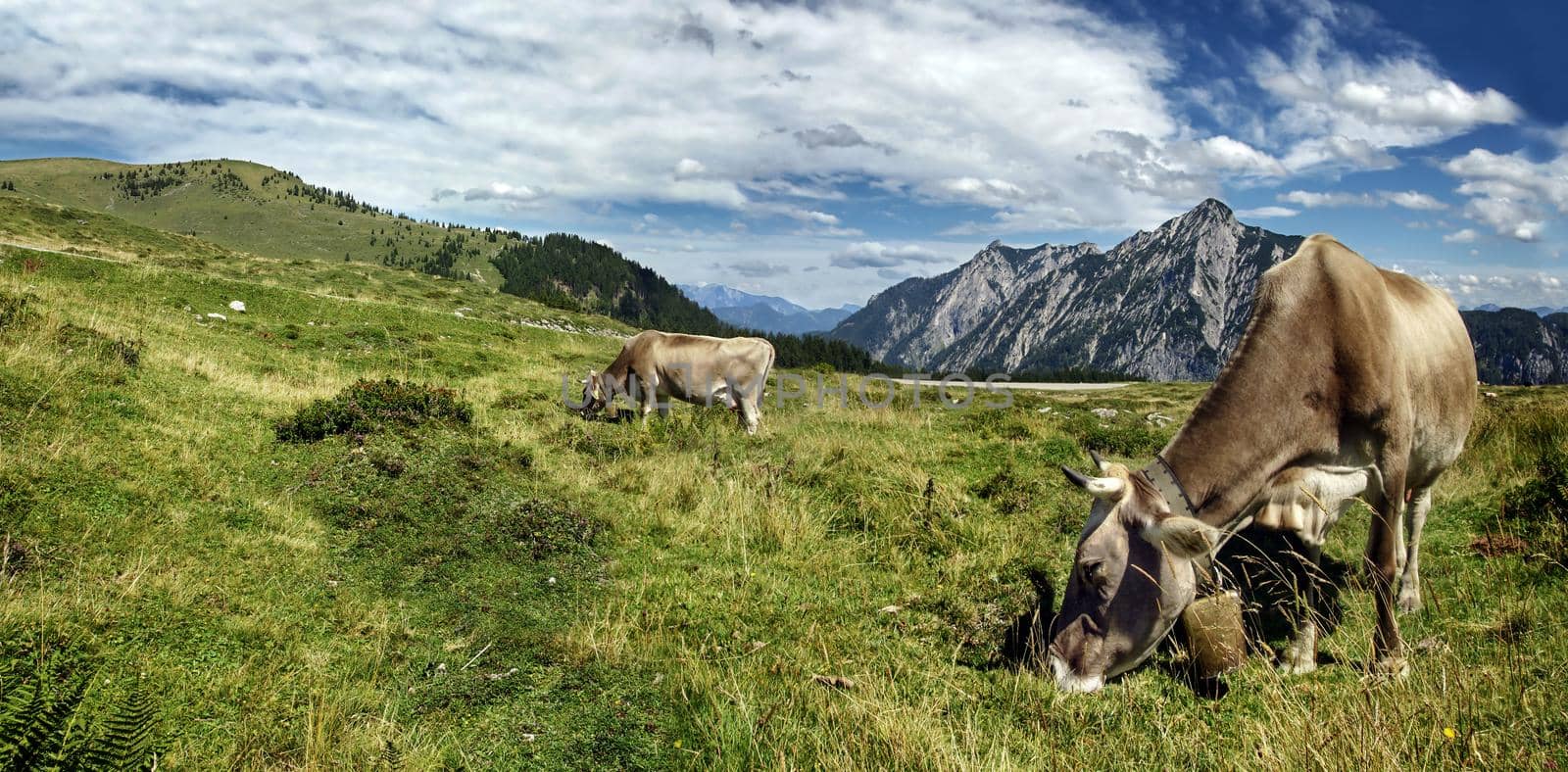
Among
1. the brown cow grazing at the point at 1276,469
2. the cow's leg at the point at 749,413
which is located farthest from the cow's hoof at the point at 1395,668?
the cow's leg at the point at 749,413

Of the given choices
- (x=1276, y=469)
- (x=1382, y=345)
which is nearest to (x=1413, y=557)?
(x=1382, y=345)

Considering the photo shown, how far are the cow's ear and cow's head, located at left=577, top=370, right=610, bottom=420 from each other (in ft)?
44.1

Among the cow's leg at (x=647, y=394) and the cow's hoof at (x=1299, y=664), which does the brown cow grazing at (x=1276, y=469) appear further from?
the cow's leg at (x=647, y=394)

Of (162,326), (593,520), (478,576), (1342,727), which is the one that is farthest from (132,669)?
(162,326)

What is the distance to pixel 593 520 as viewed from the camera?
28.3 ft

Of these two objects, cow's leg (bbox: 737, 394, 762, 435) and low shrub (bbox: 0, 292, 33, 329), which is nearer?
low shrub (bbox: 0, 292, 33, 329)

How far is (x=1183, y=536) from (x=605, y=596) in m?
5.14

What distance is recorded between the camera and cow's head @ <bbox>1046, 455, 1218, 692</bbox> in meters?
5.12

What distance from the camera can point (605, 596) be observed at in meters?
6.91

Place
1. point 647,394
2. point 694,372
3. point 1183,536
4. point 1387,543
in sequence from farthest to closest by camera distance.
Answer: point 694,372
point 647,394
point 1387,543
point 1183,536

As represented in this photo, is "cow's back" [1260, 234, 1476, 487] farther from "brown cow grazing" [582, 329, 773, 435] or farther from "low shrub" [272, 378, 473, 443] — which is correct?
"brown cow grazing" [582, 329, 773, 435]

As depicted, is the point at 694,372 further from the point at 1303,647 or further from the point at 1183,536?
the point at 1303,647

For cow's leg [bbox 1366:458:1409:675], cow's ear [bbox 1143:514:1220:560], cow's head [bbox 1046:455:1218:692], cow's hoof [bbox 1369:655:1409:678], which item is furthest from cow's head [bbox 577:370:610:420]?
cow's hoof [bbox 1369:655:1409:678]

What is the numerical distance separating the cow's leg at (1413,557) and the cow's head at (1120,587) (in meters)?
3.62
